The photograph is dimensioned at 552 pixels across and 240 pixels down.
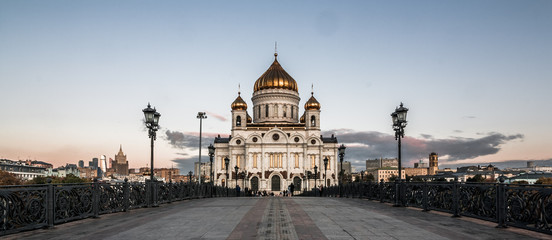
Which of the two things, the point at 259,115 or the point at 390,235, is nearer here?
the point at 390,235

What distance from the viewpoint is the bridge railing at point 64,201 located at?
1025 centimetres

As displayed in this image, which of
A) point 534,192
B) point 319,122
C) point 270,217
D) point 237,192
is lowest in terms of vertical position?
point 237,192

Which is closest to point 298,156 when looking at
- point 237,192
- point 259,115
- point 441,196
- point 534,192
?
point 259,115

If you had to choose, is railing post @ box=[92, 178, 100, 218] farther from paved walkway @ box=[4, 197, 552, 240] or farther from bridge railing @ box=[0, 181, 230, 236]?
paved walkway @ box=[4, 197, 552, 240]

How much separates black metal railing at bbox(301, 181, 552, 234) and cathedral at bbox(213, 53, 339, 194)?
194 feet

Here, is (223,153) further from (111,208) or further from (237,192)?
(111,208)

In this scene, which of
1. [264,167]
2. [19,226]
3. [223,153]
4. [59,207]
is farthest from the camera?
[223,153]

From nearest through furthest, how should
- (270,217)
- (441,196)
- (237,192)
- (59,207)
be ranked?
1. (59,207)
2. (270,217)
3. (441,196)
4. (237,192)

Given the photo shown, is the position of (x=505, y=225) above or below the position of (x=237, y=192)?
above

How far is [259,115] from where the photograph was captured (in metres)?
90.9

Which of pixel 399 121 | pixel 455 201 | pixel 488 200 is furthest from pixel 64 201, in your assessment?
pixel 399 121

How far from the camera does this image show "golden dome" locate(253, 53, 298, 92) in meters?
89.7

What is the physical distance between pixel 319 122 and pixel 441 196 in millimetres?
72005

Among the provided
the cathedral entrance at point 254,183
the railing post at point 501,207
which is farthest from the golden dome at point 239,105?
the railing post at point 501,207
